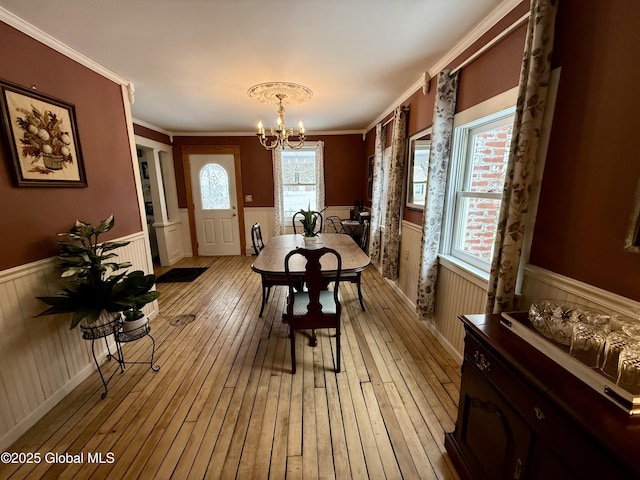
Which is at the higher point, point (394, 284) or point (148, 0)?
point (148, 0)

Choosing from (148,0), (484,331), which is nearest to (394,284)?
(484,331)

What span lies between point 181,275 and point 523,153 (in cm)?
456

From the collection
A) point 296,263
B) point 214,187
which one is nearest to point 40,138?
point 296,263

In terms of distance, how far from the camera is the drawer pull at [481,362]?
1038 millimetres

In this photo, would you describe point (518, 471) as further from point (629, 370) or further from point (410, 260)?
point (410, 260)

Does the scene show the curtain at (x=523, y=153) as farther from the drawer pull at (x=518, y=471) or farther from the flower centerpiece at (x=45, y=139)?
the flower centerpiece at (x=45, y=139)

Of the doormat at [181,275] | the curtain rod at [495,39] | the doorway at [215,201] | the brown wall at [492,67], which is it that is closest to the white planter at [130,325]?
the doormat at [181,275]

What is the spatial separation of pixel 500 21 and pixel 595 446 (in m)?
2.11

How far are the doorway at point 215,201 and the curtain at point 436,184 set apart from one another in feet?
13.0

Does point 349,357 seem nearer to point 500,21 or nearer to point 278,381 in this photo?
point 278,381

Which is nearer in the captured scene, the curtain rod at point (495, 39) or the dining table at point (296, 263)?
the curtain rod at point (495, 39)

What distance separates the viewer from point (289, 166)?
5211mm

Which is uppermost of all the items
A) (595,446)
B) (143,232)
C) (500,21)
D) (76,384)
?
(500,21)

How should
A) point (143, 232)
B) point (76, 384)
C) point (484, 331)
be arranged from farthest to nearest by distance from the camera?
point (143, 232) < point (76, 384) < point (484, 331)
